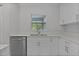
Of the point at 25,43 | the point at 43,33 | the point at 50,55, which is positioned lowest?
the point at 50,55

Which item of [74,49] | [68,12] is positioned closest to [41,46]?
[74,49]

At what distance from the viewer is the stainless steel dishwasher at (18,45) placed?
127cm

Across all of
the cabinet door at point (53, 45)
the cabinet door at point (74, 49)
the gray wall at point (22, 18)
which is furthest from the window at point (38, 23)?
the cabinet door at point (74, 49)

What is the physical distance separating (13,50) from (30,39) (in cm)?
20

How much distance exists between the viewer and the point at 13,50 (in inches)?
50.3

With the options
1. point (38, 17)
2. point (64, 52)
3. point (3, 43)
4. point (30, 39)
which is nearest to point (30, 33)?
point (30, 39)

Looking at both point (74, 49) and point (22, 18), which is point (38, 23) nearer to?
point (22, 18)

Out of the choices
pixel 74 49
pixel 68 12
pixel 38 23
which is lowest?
pixel 74 49

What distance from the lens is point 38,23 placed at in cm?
129

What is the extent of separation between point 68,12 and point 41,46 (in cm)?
43

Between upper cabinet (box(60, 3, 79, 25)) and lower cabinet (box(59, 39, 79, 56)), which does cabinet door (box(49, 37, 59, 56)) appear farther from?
upper cabinet (box(60, 3, 79, 25))

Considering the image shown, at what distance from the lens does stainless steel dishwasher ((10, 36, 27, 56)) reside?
1271mm

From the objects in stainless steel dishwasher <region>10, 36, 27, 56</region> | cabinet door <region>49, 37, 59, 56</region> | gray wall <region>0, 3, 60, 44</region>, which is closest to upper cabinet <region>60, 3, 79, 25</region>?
gray wall <region>0, 3, 60, 44</region>

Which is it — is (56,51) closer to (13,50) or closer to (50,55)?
(50,55)
